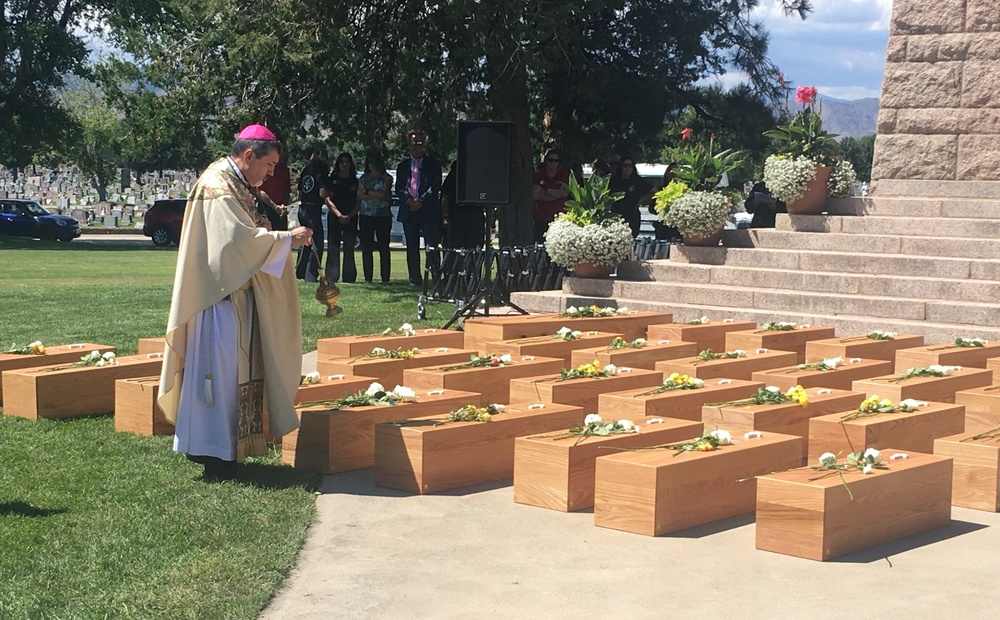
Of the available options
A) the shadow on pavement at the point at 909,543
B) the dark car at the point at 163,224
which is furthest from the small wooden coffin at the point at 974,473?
the dark car at the point at 163,224

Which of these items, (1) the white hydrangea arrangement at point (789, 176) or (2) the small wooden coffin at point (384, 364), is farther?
(1) the white hydrangea arrangement at point (789, 176)

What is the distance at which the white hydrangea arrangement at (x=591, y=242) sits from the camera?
1589 cm

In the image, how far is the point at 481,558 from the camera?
6.27 m

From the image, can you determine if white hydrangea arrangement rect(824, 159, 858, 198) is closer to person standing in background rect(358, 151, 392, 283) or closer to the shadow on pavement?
person standing in background rect(358, 151, 392, 283)

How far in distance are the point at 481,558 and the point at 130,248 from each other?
118 ft

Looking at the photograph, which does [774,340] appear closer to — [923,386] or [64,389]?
[923,386]

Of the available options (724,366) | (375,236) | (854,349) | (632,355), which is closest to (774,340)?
(854,349)

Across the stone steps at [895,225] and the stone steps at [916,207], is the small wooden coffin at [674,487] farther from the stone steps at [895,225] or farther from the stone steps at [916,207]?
the stone steps at [916,207]

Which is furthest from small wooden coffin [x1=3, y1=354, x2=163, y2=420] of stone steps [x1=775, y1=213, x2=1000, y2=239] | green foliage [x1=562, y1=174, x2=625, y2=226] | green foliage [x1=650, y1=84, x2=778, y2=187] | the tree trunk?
green foliage [x1=650, y1=84, x2=778, y2=187]

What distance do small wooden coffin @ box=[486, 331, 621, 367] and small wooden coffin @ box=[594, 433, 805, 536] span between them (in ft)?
13.0

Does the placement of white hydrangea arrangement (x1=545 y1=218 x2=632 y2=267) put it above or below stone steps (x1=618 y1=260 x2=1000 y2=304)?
above

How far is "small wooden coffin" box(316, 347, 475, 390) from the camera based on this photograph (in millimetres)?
10234

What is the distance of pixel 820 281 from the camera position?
14820 millimetres

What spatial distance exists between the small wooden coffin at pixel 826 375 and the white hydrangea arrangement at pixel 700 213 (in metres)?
5.65
